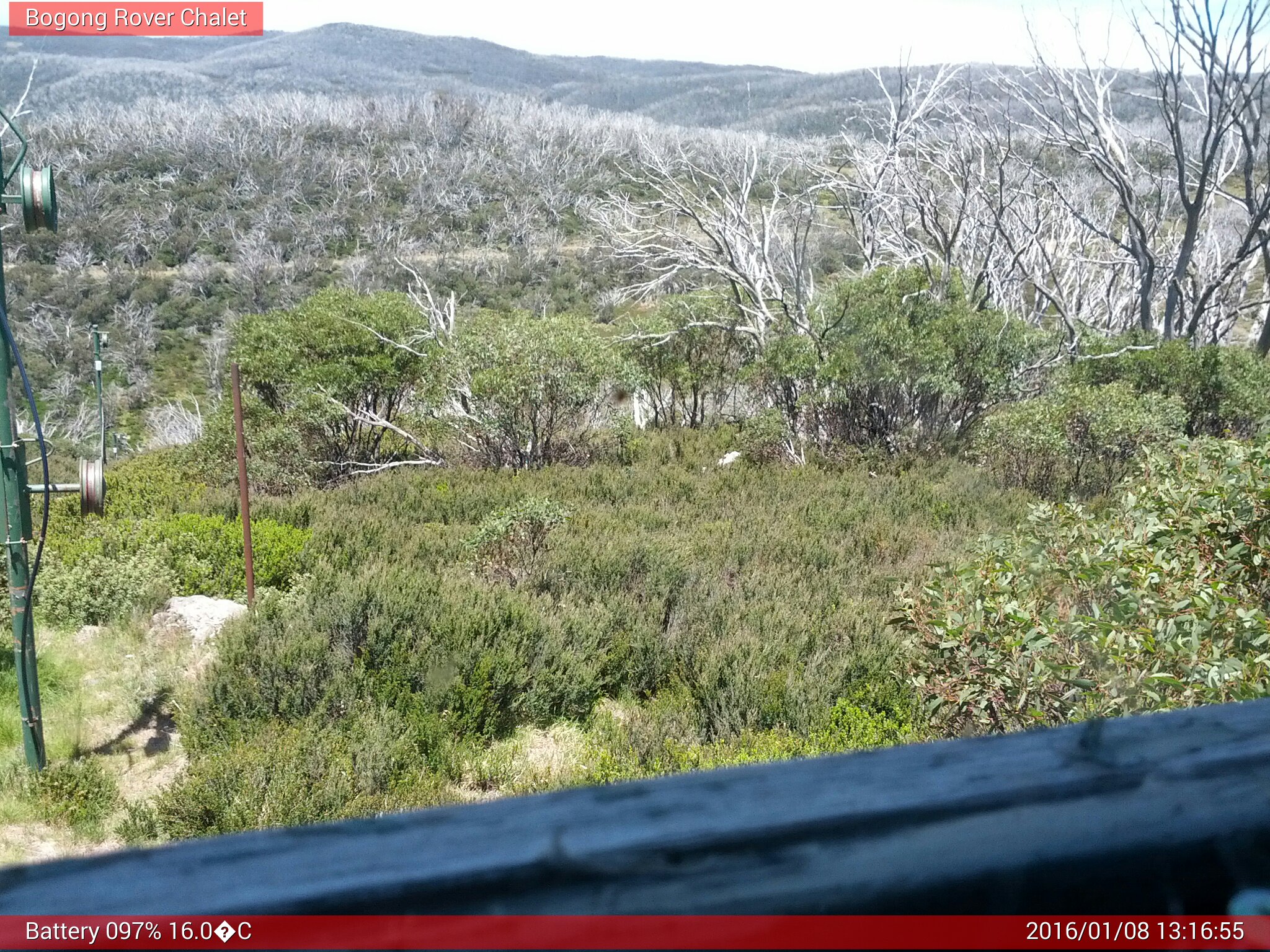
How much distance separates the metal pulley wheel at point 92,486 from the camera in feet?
15.9

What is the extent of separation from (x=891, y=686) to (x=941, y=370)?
734cm

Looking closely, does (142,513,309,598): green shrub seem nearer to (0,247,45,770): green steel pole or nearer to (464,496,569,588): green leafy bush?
(464,496,569,588): green leafy bush

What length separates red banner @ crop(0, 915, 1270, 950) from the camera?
0.47 metres

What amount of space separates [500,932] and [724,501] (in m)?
10.4

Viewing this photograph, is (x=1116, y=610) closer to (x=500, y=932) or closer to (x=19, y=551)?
(x=500, y=932)

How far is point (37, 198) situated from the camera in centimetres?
474

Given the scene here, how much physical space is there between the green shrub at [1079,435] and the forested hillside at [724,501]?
1.9 inches

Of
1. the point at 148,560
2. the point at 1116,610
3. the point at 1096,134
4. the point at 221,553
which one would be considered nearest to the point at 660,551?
the point at 221,553

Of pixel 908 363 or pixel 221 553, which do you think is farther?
pixel 908 363

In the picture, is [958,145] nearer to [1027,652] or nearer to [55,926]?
[1027,652]

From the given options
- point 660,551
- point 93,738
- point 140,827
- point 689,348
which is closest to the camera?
point 140,827

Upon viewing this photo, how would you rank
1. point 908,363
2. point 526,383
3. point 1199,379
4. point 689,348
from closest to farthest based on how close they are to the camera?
point 1199,379 → point 908,363 → point 526,383 → point 689,348

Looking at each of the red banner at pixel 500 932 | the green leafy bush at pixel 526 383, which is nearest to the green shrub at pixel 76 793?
the red banner at pixel 500 932

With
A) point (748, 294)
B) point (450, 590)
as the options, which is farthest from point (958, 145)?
point (450, 590)
